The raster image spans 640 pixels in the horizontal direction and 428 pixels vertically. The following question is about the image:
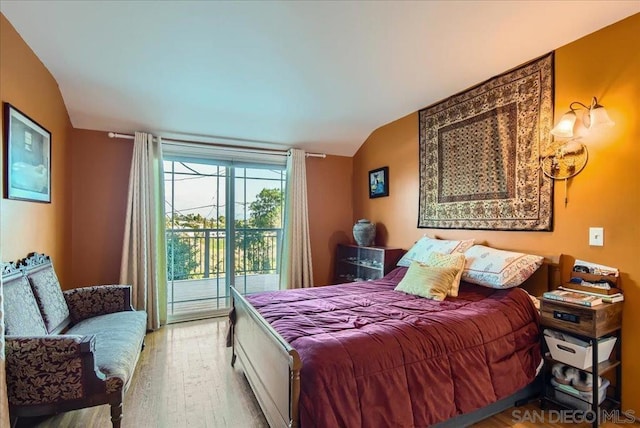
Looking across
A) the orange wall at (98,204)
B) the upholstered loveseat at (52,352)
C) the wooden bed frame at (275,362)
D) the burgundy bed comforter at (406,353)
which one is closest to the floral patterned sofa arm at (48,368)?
the upholstered loveseat at (52,352)

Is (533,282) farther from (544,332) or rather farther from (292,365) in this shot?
(292,365)

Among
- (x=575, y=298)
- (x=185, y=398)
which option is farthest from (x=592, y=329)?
(x=185, y=398)

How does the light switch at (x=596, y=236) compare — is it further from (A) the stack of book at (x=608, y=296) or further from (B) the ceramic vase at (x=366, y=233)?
(B) the ceramic vase at (x=366, y=233)

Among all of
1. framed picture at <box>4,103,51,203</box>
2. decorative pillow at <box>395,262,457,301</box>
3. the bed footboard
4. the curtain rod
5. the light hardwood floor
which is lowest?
the light hardwood floor

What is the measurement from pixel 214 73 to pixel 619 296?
11.0 feet

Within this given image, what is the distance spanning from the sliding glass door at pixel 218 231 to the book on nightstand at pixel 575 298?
3.22 meters

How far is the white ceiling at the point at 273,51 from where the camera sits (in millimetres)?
2023

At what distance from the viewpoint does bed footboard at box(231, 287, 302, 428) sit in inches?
57.1

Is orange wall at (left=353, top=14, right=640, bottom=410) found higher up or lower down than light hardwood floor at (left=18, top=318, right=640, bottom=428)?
higher up

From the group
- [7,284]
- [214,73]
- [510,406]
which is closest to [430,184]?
[510,406]

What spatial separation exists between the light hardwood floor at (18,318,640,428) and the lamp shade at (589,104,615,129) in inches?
73.4

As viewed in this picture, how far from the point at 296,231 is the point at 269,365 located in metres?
2.60

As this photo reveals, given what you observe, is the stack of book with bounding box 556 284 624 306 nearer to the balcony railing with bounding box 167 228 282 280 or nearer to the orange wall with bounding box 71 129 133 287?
the balcony railing with bounding box 167 228 282 280

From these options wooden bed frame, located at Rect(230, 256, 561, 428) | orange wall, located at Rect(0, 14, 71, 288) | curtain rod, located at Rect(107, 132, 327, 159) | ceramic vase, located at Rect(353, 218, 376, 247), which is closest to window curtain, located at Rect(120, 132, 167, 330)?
curtain rod, located at Rect(107, 132, 327, 159)
